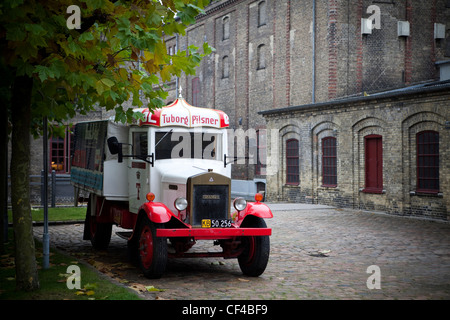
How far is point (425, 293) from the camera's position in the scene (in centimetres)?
813

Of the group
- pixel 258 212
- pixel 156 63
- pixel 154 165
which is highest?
pixel 156 63

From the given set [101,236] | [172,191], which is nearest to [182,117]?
[172,191]

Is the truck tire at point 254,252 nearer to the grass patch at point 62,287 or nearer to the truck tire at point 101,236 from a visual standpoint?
the grass patch at point 62,287

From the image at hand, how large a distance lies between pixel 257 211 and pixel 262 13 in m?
29.9

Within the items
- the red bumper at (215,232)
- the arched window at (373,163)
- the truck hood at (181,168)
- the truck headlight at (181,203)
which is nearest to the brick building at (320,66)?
the arched window at (373,163)

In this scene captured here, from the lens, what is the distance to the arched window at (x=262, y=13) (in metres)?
37.0

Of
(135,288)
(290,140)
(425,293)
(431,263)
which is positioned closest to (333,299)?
(425,293)

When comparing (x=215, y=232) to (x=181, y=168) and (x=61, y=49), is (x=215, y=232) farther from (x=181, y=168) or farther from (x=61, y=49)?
(x=61, y=49)

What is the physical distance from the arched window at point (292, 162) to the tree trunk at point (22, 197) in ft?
65.8

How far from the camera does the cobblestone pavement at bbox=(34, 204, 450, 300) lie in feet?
26.9

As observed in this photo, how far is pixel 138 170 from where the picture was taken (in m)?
10.6

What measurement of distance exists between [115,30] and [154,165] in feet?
9.57

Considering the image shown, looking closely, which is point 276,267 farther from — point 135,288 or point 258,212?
point 135,288

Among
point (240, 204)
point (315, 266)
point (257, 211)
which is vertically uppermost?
point (240, 204)
